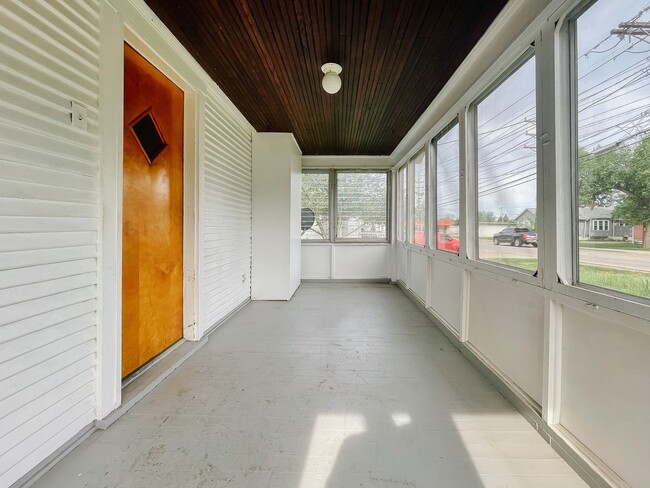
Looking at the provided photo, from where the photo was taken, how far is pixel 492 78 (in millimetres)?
2273

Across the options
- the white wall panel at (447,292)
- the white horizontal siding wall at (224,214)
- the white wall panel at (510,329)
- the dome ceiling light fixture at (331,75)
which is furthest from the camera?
the white horizontal siding wall at (224,214)

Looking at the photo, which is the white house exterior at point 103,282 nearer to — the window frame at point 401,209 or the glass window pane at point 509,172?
the glass window pane at point 509,172

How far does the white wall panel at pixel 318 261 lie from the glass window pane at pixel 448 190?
115 inches

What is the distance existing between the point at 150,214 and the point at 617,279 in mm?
3015

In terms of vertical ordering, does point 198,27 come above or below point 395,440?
above

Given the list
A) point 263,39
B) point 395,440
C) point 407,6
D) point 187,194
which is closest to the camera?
point 395,440

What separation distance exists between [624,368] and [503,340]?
3.12 ft

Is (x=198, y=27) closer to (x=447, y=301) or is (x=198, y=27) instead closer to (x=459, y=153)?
(x=459, y=153)

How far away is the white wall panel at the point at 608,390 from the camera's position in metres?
1.14

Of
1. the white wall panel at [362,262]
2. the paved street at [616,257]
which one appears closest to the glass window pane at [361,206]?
the white wall panel at [362,262]

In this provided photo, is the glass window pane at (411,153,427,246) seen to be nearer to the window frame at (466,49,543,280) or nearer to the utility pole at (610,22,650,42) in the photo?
the window frame at (466,49,543,280)

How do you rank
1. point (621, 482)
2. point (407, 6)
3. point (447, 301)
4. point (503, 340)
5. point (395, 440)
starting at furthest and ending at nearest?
point (447, 301) → point (503, 340) → point (407, 6) → point (395, 440) → point (621, 482)

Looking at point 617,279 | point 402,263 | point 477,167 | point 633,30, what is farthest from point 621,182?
point 402,263

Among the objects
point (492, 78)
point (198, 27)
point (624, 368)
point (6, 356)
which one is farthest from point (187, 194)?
point (624, 368)
